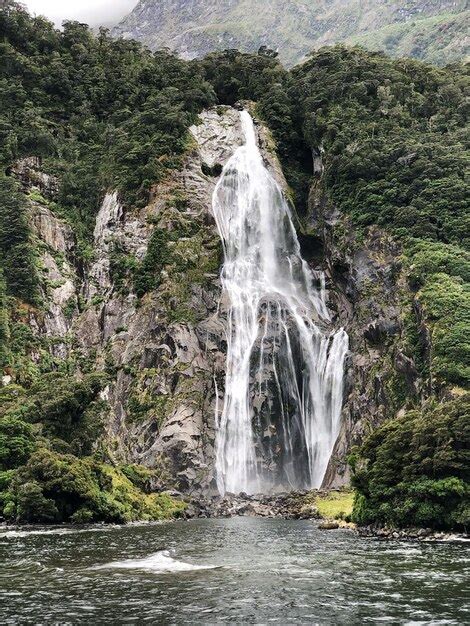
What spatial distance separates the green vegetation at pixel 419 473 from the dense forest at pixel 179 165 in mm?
100

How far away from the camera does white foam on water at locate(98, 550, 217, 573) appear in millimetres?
23500

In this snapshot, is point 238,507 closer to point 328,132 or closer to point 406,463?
point 406,463

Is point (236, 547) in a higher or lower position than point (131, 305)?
lower

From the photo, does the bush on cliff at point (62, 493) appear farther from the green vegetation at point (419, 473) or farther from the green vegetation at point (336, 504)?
the green vegetation at point (419, 473)

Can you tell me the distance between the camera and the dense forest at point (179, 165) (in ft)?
128

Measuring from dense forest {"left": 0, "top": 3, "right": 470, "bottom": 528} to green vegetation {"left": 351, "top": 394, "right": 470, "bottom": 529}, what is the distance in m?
0.10

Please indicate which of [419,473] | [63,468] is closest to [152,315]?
[63,468]

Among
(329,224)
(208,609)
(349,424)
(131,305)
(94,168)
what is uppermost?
(94,168)

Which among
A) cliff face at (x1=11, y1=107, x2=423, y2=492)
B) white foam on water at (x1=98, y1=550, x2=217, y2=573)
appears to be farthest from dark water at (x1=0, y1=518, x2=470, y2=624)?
cliff face at (x1=11, y1=107, x2=423, y2=492)

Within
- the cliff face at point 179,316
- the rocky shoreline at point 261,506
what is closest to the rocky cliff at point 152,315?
the cliff face at point 179,316

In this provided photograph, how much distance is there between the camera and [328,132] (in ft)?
283

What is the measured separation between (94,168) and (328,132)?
3153cm

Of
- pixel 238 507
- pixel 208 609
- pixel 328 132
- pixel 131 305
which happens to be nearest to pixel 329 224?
pixel 328 132

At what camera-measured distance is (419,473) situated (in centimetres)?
3500
